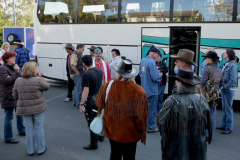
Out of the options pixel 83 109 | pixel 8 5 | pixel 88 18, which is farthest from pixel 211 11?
pixel 8 5

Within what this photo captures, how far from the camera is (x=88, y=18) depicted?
10016 millimetres

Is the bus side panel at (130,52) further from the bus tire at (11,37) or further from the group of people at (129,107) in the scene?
the bus tire at (11,37)

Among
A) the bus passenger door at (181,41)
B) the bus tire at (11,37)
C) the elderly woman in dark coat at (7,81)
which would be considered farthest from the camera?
the bus tire at (11,37)

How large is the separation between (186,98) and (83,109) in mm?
2501

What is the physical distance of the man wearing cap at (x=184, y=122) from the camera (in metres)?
3.15

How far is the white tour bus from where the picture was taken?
780 centimetres

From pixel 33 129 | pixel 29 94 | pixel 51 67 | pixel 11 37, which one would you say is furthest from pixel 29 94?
pixel 11 37

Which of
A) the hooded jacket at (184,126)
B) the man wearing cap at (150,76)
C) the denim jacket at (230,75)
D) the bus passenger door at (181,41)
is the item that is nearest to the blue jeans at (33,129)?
the man wearing cap at (150,76)

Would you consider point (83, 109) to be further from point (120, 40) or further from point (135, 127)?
point (120, 40)

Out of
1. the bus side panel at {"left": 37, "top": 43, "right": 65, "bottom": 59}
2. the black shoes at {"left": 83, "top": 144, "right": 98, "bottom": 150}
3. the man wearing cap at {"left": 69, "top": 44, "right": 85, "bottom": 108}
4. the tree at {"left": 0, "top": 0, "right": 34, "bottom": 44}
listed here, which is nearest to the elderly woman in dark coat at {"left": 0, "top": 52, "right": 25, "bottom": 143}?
the black shoes at {"left": 83, "top": 144, "right": 98, "bottom": 150}

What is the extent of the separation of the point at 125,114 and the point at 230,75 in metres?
3.27

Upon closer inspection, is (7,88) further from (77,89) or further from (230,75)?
(230,75)

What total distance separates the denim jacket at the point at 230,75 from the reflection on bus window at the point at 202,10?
7.18 ft

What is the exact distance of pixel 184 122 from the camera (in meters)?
3.14
